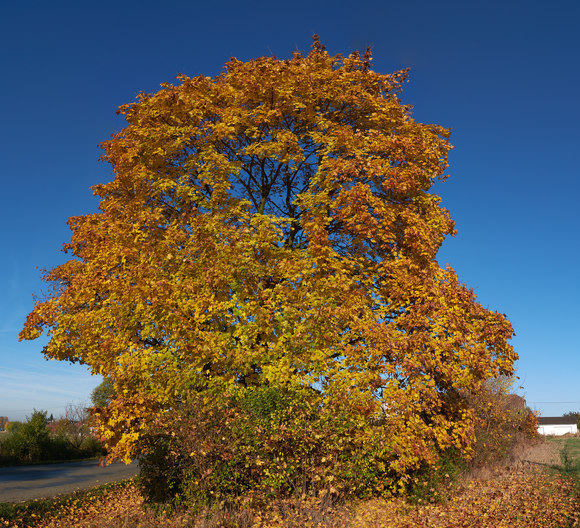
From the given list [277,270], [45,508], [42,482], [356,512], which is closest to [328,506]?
[356,512]

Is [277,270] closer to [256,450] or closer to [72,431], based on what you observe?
[256,450]

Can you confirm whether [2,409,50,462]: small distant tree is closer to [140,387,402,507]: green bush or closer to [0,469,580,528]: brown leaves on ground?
[0,469,580,528]: brown leaves on ground

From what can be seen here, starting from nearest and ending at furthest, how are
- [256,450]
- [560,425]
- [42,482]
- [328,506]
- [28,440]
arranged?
[328,506] < [256,450] < [42,482] < [28,440] < [560,425]

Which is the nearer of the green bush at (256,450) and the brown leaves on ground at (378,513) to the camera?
the brown leaves on ground at (378,513)

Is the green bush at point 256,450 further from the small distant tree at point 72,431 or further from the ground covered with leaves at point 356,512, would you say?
the small distant tree at point 72,431

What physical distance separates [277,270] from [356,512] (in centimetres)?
588

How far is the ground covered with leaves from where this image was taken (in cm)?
846

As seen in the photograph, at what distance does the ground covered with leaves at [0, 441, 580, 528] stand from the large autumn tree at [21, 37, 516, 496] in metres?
1.28

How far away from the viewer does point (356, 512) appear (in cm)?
929

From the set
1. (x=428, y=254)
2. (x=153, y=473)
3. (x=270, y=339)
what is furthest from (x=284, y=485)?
(x=428, y=254)

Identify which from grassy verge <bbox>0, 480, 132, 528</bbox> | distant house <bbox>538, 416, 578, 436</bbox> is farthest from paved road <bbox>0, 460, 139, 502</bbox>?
distant house <bbox>538, 416, 578, 436</bbox>

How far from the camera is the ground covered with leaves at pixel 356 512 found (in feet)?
27.8

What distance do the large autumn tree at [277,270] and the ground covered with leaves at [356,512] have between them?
1.28m

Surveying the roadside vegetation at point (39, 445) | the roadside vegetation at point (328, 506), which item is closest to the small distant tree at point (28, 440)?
the roadside vegetation at point (39, 445)
